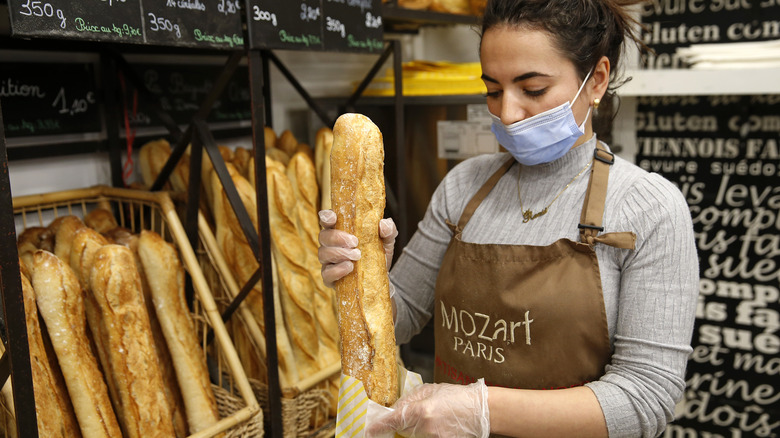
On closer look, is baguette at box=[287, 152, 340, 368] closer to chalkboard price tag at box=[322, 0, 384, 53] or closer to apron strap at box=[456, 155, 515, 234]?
chalkboard price tag at box=[322, 0, 384, 53]

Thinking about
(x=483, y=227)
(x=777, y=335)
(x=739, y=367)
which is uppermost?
(x=483, y=227)

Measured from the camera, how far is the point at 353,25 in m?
1.92

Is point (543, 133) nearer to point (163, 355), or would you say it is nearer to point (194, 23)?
point (194, 23)

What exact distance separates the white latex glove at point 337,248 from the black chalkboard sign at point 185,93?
3.30ft

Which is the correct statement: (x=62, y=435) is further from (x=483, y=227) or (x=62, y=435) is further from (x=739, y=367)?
(x=739, y=367)

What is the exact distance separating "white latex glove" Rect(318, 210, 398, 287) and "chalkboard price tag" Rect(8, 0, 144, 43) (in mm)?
584

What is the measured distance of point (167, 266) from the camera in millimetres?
1579

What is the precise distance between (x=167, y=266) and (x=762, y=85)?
2089mm

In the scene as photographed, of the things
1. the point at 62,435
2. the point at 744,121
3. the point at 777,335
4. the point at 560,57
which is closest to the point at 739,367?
the point at 777,335

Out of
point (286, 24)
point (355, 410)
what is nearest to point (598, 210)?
point (355, 410)

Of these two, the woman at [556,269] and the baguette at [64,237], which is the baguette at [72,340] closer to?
the baguette at [64,237]

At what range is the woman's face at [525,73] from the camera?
4.10 feet

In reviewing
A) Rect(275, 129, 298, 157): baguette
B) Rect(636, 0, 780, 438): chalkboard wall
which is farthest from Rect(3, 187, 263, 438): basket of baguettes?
Rect(636, 0, 780, 438): chalkboard wall

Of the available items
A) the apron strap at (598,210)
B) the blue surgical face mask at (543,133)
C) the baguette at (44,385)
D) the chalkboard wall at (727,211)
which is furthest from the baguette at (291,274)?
the chalkboard wall at (727,211)
